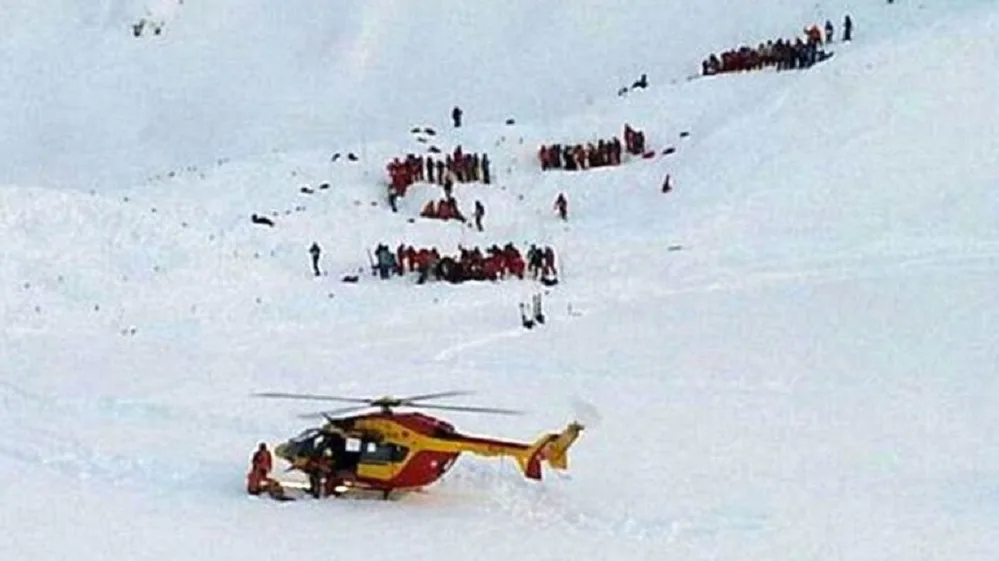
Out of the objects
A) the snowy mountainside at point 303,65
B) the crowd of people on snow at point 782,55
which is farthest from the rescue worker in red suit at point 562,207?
the snowy mountainside at point 303,65

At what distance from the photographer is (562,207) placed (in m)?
29.5

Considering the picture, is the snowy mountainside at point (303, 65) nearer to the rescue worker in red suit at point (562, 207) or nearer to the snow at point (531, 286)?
the snow at point (531, 286)

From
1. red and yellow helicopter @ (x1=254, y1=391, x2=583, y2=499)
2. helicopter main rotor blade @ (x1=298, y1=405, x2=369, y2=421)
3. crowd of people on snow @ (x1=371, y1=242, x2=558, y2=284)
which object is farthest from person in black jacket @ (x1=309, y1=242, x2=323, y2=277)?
red and yellow helicopter @ (x1=254, y1=391, x2=583, y2=499)

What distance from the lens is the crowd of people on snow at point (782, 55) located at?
112 feet

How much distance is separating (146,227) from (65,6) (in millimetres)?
20823

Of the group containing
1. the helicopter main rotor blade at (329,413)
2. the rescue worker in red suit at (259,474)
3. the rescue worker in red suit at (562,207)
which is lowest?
the rescue worker in red suit at (259,474)

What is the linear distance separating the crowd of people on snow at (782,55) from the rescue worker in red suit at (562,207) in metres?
5.90

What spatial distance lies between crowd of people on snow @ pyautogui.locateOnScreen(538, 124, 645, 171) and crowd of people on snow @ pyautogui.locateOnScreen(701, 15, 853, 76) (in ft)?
11.6

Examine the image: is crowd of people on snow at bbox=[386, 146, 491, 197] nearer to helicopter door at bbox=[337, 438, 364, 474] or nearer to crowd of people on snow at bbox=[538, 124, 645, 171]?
crowd of people on snow at bbox=[538, 124, 645, 171]

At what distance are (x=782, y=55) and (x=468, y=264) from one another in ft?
34.9

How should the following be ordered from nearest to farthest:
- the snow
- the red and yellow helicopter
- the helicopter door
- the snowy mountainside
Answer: the snow, the red and yellow helicopter, the helicopter door, the snowy mountainside

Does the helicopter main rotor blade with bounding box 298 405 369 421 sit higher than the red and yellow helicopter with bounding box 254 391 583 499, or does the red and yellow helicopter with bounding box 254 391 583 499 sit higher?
the helicopter main rotor blade with bounding box 298 405 369 421

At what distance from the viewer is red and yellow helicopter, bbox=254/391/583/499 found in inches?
607

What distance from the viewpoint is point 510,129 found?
33625 millimetres
